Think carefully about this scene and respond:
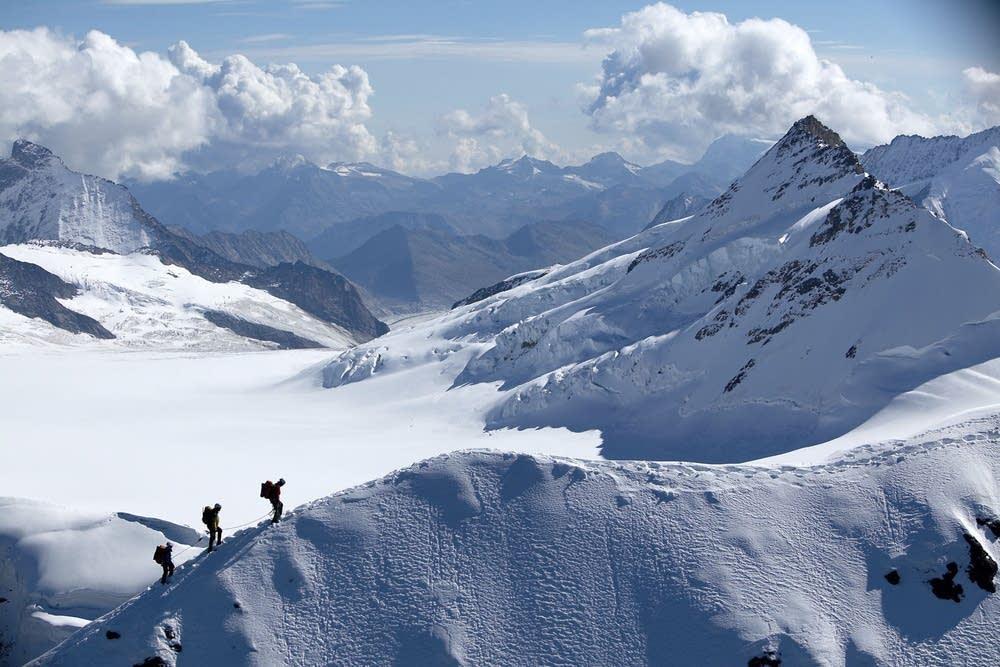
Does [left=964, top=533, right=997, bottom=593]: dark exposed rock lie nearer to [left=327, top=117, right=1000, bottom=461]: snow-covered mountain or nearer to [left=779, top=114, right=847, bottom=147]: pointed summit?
[left=327, top=117, right=1000, bottom=461]: snow-covered mountain

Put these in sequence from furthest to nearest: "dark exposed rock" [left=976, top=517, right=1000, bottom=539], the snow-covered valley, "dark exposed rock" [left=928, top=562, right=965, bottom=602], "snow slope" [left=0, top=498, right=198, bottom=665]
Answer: "snow slope" [left=0, top=498, right=198, bottom=665], "dark exposed rock" [left=976, top=517, right=1000, bottom=539], the snow-covered valley, "dark exposed rock" [left=928, top=562, right=965, bottom=602]

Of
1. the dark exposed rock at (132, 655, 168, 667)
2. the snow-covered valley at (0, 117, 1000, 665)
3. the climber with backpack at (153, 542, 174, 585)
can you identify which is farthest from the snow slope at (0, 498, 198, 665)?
the dark exposed rock at (132, 655, 168, 667)

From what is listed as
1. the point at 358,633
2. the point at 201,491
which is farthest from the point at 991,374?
the point at 201,491

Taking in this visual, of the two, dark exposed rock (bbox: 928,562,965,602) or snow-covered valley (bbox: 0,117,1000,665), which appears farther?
snow-covered valley (bbox: 0,117,1000,665)

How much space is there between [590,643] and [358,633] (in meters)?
8.14

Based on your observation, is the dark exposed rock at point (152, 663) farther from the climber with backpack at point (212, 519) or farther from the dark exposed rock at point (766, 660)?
the dark exposed rock at point (766, 660)

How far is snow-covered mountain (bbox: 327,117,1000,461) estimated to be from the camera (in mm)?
63125

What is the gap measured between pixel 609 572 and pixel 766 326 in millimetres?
45594

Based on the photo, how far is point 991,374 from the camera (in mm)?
55250

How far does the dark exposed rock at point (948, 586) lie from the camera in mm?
31953

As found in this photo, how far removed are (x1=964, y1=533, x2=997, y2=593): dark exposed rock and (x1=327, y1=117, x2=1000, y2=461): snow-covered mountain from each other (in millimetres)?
25050

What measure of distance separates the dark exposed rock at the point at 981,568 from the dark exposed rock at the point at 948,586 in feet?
1.80

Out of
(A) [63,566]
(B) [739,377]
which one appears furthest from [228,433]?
(B) [739,377]

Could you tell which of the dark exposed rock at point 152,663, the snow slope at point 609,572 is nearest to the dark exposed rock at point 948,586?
the snow slope at point 609,572
